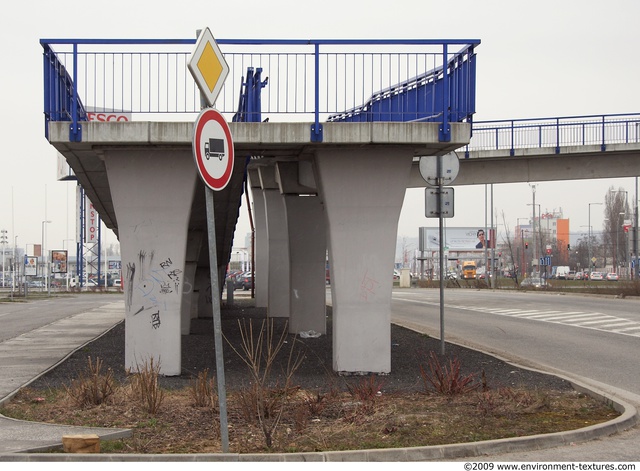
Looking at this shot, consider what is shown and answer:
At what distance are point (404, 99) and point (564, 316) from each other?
616 inches

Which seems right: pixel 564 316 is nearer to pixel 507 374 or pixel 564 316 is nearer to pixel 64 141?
pixel 507 374

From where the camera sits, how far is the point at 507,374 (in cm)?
1281

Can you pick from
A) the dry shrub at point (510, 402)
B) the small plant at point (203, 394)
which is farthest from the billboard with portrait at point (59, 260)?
the dry shrub at point (510, 402)

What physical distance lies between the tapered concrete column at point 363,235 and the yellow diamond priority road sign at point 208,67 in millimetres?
5612

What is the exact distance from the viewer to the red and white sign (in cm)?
709

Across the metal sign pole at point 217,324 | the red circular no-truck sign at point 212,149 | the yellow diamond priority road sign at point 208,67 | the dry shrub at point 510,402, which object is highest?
the yellow diamond priority road sign at point 208,67

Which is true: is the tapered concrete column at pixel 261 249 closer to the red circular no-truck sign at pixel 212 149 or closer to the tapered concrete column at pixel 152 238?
the tapered concrete column at pixel 152 238

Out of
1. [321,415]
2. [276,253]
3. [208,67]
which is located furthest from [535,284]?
[208,67]

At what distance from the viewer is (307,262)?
20.9m

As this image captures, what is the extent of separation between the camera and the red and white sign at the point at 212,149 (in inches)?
279

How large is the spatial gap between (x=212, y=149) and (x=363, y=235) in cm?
619

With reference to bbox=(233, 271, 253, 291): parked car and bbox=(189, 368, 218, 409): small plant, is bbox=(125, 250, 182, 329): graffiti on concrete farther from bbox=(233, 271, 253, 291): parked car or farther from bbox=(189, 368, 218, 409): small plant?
bbox=(233, 271, 253, 291): parked car

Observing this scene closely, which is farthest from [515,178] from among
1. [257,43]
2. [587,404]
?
[587,404]

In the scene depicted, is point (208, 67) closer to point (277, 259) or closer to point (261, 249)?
point (277, 259)
